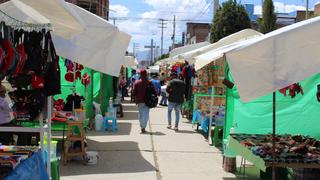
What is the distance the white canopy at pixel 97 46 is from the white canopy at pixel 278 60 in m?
3.42

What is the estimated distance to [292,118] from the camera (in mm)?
9469

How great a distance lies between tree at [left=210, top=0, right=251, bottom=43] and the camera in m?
32.6

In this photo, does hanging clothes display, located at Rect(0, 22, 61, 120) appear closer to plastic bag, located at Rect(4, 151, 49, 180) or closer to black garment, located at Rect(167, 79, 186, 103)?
plastic bag, located at Rect(4, 151, 49, 180)

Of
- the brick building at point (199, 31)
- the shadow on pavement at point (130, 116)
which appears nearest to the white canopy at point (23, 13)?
the shadow on pavement at point (130, 116)

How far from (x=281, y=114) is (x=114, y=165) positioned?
3441mm

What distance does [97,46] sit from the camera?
9.55m

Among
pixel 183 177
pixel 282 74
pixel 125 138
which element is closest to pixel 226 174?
pixel 183 177

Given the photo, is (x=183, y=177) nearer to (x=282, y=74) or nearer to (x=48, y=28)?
(x=282, y=74)

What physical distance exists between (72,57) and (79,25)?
7.01 feet

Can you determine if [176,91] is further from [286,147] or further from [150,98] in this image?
[286,147]

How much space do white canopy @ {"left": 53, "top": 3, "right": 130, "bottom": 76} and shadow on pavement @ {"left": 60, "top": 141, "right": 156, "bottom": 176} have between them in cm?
179

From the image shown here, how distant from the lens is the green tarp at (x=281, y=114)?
362 inches

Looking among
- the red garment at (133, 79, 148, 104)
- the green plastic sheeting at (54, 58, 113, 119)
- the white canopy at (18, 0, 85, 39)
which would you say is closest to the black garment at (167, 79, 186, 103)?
the red garment at (133, 79, 148, 104)

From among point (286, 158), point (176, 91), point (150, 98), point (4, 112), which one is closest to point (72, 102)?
point (150, 98)
